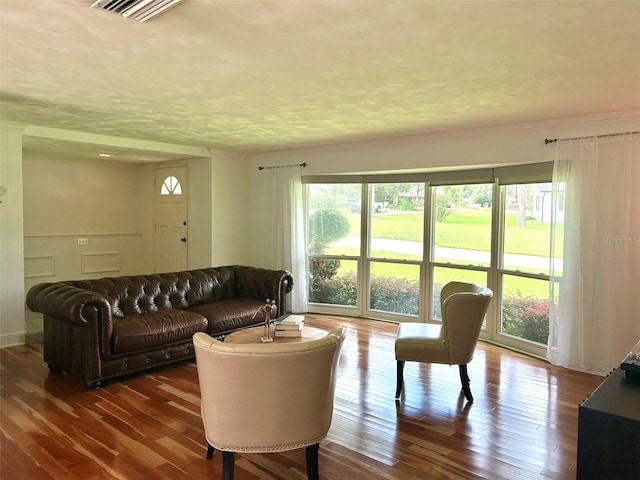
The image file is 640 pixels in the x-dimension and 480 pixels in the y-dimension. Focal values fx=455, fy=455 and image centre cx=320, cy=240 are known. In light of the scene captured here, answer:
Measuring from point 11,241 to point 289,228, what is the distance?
3.38 metres

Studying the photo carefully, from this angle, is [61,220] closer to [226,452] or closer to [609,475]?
[226,452]

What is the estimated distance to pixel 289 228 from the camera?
6656mm

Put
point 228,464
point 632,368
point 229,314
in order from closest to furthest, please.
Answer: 1. point 632,368
2. point 228,464
3. point 229,314

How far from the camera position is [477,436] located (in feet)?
10.0

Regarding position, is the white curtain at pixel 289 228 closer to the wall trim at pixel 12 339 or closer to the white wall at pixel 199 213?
the white wall at pixel 199 213

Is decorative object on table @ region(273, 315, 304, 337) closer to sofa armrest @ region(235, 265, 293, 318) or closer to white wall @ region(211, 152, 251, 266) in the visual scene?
sofa armrest @ region(235, 265, 293, 318)

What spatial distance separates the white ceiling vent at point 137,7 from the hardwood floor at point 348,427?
7.95 feet

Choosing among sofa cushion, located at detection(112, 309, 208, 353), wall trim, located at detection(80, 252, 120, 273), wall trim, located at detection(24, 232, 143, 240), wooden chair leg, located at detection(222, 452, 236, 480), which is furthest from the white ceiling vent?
wall trim, located at detection(80, 252, 120, 273)

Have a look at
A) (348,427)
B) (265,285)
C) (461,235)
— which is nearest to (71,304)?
(265,285)

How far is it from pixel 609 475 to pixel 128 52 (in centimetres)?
312

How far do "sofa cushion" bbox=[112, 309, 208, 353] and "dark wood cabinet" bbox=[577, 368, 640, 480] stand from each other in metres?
3.44

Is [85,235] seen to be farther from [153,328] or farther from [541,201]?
[541,201]

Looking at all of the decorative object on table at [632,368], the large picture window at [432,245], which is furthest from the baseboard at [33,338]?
the decorative object on table at [632,368]

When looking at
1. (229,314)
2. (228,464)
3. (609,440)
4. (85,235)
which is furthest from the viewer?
(85,235)
